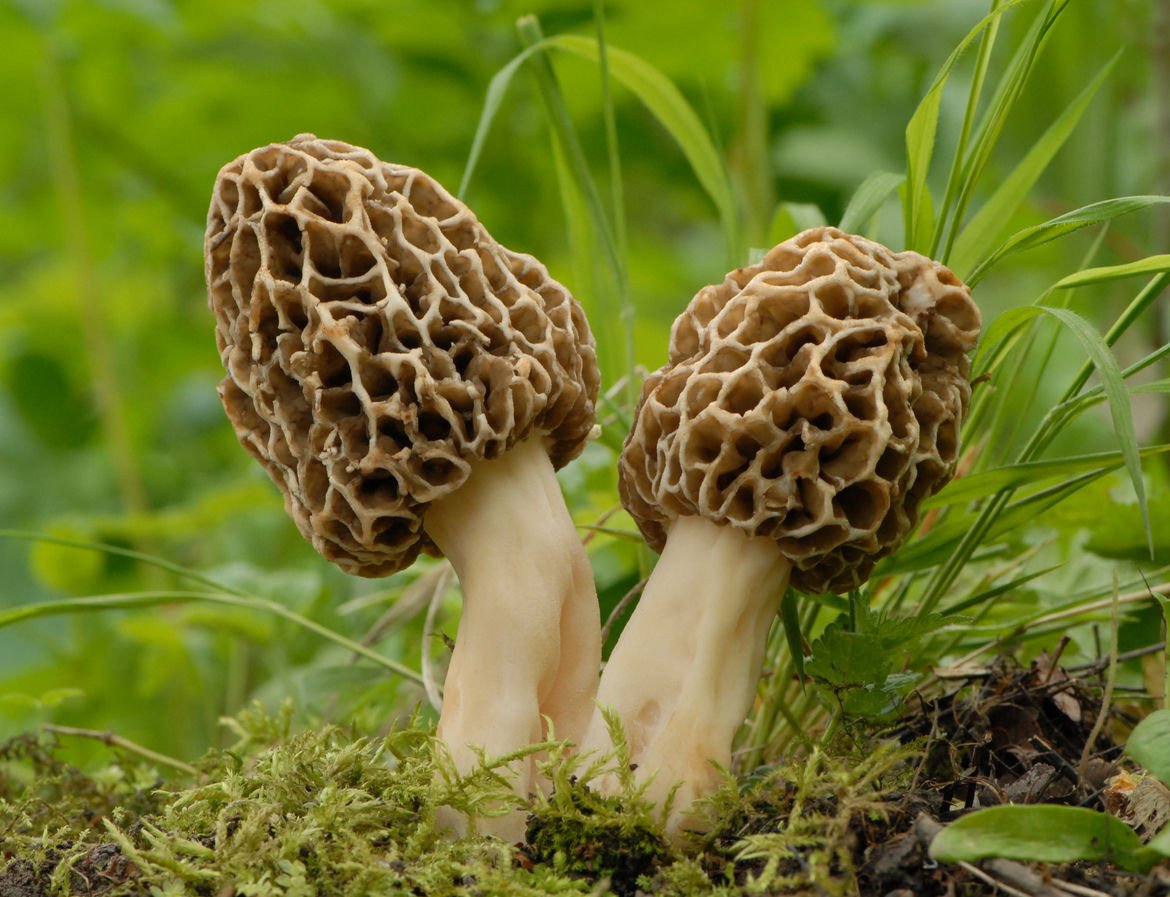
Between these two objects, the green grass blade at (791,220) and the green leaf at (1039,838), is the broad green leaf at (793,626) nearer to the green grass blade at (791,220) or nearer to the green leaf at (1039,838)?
the green leaf at (1039,838)

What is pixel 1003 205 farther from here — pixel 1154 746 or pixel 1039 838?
pixel 1039 838

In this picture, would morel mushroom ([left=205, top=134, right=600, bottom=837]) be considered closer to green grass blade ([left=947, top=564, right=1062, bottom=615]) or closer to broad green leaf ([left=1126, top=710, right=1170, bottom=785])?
green grass blade ([left=947, top=564, right=1062, bottom=615])

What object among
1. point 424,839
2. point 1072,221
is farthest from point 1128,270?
point 424,839

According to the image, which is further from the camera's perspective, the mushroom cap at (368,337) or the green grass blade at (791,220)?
the green grass blade at (791,220)

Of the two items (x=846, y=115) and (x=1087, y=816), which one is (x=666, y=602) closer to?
(x=1087, y=816)

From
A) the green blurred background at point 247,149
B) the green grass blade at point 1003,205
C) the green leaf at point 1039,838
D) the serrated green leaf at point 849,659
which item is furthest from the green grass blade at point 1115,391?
the green blurred background at point 247,149

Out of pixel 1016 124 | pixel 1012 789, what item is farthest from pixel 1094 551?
pixel 1016 124
